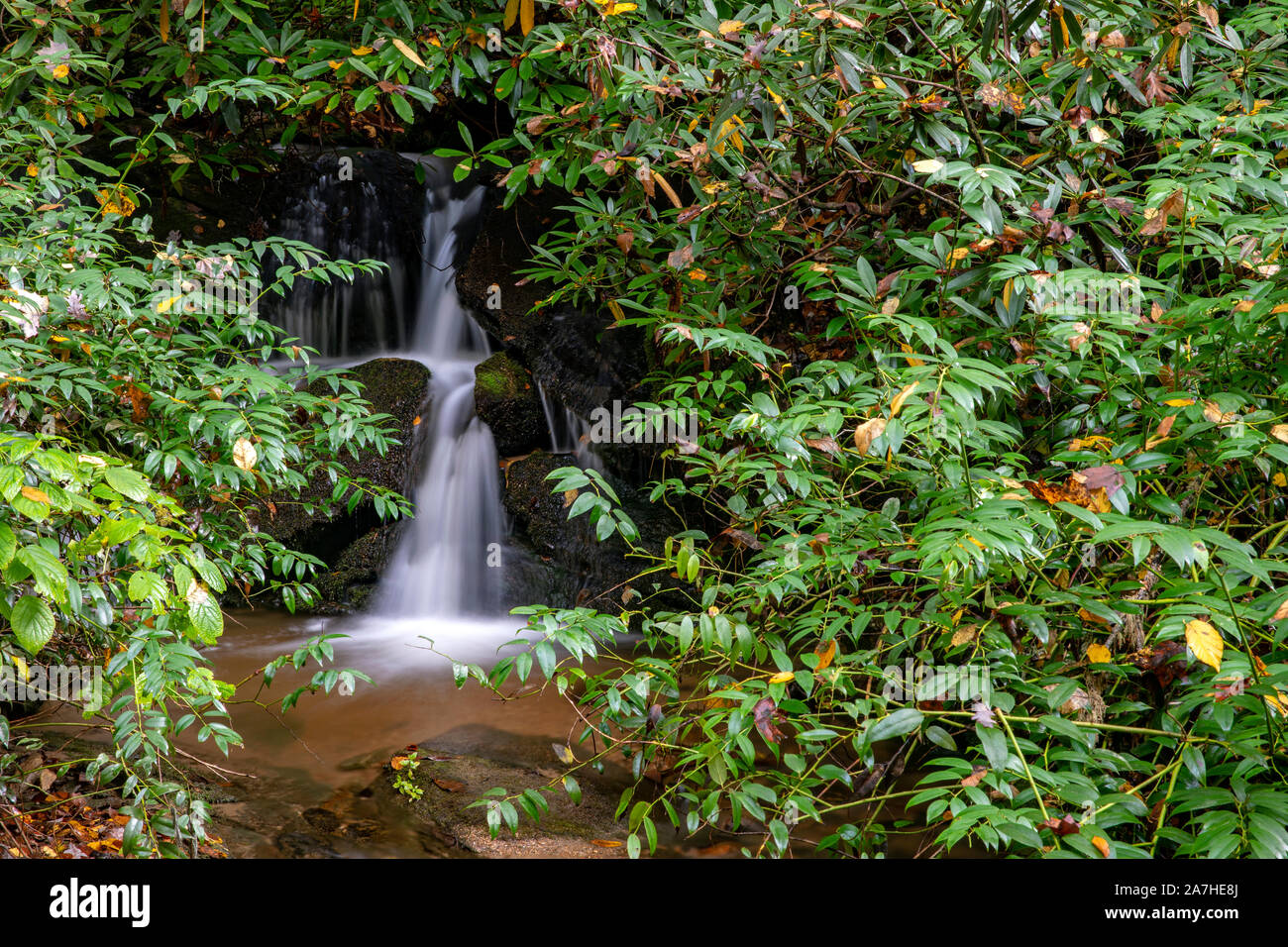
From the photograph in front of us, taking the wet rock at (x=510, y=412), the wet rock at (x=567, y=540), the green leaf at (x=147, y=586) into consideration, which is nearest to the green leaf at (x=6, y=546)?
the green leaf at (x=147, y=586)

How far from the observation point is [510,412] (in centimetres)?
580

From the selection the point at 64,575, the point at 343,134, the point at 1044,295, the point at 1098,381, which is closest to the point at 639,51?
the point at 1044,295

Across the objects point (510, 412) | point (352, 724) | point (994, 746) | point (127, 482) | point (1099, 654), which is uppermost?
point (510, 412)

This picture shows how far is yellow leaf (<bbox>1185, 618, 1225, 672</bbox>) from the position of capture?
1.70 m

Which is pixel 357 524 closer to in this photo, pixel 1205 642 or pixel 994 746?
pixel 994 746

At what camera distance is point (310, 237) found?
6848 mm

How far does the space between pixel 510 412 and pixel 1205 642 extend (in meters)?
4.64

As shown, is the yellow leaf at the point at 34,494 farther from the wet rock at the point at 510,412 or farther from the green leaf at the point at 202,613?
the wet rock at the point at 510,412

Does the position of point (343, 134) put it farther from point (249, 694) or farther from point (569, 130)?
point (249, 694)

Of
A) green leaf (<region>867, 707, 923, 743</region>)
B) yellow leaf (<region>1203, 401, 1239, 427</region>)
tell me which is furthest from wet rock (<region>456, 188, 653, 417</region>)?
green leaf (<region>867, 707, 923, 743</region>)

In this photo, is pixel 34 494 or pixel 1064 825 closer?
pixel 34 494

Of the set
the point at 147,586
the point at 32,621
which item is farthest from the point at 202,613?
the point at 32,621

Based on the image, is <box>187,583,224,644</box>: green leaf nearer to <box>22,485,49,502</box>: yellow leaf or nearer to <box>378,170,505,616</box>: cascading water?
<box>22,485,49,502</box>: yellow leaf

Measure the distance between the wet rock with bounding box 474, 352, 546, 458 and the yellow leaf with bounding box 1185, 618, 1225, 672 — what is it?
452cm
